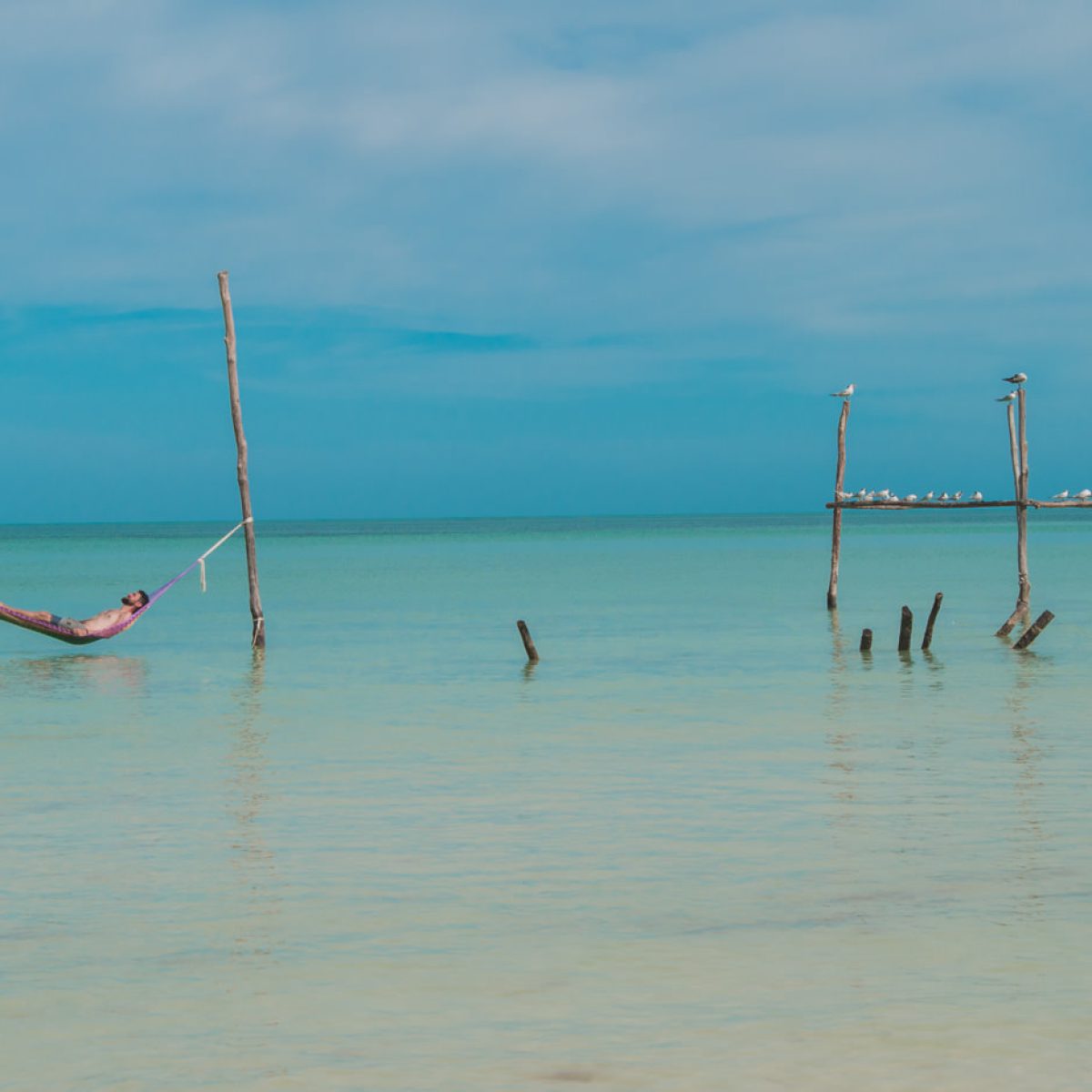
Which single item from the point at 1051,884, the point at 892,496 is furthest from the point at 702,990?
the point at 892,496

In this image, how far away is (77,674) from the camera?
1966cm

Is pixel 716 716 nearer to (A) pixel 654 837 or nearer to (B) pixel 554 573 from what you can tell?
(A) pixel 654 837

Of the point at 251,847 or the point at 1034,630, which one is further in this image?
the point at 1034,630

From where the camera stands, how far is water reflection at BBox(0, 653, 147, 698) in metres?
18.0

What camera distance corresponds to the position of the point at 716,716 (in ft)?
48.3

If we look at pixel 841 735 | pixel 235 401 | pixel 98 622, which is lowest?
pixel 841 735

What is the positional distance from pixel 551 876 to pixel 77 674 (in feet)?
42.4

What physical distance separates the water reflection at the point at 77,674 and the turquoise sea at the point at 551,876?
5.6 inches

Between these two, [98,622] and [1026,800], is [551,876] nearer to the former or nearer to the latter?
[1026,800]

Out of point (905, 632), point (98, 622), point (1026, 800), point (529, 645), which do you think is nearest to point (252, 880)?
point (1026, 800)

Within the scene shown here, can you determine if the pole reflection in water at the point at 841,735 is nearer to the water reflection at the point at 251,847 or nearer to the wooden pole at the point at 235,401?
the water reflection at the point at 251,847

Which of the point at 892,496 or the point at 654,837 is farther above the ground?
the point at 892,496

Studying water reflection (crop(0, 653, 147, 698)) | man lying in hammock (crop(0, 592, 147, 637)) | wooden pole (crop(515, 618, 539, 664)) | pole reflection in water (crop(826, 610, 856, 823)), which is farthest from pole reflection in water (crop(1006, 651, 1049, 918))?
man lying in hammock (crop(0, 592, 147, 637))

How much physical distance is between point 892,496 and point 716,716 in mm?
12863
